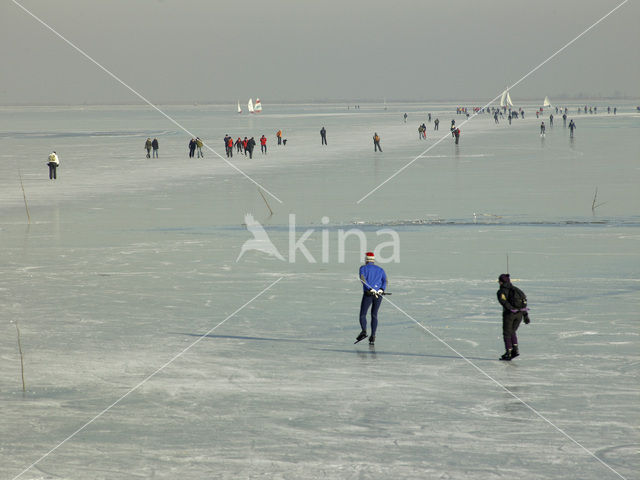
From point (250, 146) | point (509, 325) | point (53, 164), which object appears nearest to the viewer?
point (509, 325)

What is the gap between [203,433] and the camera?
7.59m

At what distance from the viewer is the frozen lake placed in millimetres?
7145

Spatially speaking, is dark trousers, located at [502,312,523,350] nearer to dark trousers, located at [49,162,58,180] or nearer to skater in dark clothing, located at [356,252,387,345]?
skater in dark clothing, located at [356,252,387,345]

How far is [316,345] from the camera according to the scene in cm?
1069

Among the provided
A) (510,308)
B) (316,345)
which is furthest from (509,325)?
(316,345)

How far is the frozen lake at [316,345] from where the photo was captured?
7145 millimetres

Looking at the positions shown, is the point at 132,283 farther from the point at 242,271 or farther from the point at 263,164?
the point at 263,164

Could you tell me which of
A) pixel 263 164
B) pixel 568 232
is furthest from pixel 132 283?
pixel 263 164

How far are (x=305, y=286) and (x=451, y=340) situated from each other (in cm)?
387

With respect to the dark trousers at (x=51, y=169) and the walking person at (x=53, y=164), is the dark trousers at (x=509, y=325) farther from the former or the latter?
the dark trousers at (x=51, y=169)
